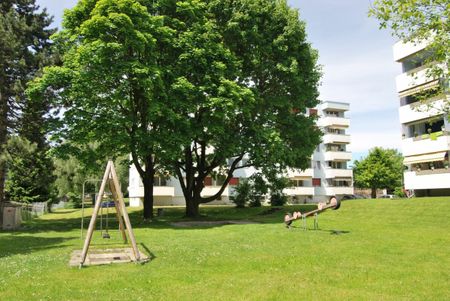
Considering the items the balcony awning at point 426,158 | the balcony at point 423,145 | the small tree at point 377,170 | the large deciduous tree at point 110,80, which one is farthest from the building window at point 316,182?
the large deciduous tree at point 110,80

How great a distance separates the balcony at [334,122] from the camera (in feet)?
254

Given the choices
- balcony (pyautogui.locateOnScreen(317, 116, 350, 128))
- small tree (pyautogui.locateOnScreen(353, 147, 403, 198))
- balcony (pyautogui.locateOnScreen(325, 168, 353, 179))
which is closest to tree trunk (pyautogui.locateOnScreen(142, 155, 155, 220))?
small tree (pyautogui.locateOnScreen(353, 147, 403, 198))

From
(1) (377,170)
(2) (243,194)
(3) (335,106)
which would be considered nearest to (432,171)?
(2) (243,194)

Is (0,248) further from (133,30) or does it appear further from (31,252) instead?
(133,30)

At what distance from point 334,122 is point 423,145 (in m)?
37.6

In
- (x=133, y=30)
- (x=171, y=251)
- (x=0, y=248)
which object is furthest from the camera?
(x=133, y=30)

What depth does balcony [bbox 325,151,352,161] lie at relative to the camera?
75.2m

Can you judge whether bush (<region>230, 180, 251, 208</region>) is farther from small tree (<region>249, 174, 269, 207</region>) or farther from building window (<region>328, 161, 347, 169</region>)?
building window (<region>328, 161, 347, 169</region>)

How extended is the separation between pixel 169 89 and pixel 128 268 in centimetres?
1688

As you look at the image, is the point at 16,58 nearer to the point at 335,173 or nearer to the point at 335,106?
the point at 335,173

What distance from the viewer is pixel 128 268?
11773 mm

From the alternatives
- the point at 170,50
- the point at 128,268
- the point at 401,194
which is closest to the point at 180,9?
the point at 170,50

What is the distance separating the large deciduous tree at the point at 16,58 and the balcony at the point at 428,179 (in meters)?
32.7

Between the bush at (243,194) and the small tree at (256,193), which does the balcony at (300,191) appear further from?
the bush at (243,194)
